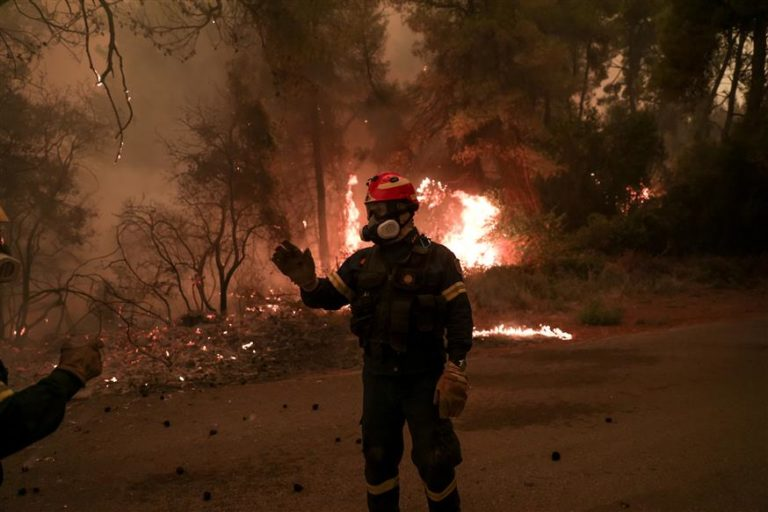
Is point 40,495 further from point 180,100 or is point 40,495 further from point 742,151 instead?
point 180,100

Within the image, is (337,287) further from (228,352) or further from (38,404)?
(228,352)

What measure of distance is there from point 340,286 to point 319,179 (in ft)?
62.9

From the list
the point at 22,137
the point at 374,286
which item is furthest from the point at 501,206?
the point at 374,286

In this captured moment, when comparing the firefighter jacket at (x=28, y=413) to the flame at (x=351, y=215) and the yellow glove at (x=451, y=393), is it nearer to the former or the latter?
the yellow glove at (x=451, y=393)

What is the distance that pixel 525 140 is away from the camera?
20516mm

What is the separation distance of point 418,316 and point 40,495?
10.9 ft

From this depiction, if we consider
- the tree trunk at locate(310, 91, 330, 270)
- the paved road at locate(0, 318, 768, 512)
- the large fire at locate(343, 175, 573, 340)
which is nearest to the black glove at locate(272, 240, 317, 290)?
the paved road at locate(0, 318, 768, 512)

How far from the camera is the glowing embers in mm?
10258

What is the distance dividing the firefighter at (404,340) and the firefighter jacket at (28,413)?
4.98 ft

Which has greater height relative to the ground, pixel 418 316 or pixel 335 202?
pixel 335 202

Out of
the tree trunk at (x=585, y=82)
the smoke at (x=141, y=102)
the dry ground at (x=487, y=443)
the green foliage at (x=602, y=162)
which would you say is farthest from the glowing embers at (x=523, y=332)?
the tree trunk at (x=585, y=82)

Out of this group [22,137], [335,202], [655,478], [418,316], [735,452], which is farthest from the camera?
[335,202]

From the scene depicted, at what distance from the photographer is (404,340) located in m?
3.45

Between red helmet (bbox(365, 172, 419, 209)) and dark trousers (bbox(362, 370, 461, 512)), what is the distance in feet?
3.47
